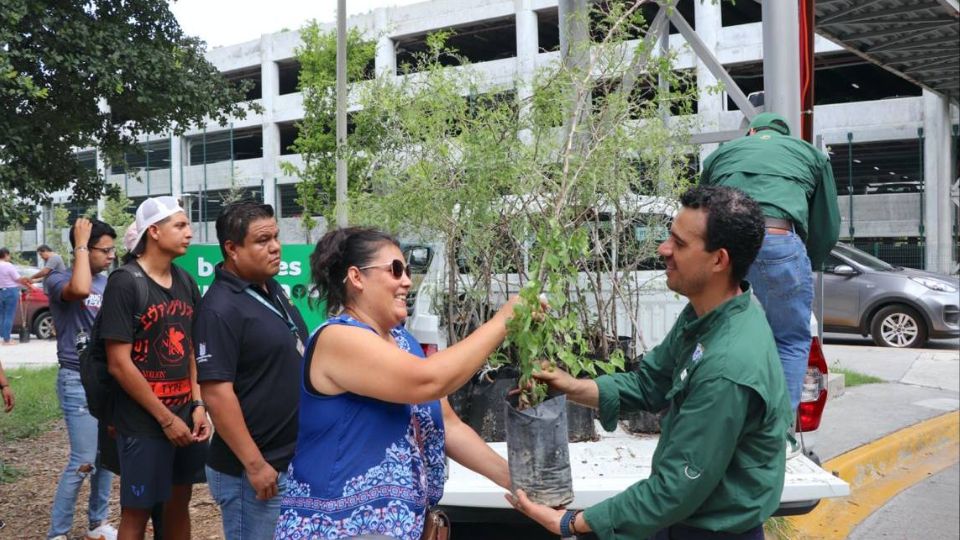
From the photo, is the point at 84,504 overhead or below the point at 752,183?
below

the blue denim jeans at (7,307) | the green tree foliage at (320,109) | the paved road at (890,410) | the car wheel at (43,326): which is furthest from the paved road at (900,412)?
the car wheel at (43,326)

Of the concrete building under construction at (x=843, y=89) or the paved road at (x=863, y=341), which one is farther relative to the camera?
the paved road at (x=863, y=341)

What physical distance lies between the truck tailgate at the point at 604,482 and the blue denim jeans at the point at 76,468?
239 cm

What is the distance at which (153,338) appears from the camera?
11.8 feet

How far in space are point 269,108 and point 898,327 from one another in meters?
27.8

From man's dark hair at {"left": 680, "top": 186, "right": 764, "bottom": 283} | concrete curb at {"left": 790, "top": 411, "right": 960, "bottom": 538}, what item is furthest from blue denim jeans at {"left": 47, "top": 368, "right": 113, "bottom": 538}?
concrete curb at {"left": 790, "top": 411, "right": 960, "bottom": 538}

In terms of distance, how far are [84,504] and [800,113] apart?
5.34 m

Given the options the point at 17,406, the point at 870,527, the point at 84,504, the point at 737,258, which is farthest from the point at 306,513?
the point at 17,406

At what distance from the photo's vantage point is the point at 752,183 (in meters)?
3.65

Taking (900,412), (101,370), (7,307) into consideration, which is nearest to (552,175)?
(101,370)

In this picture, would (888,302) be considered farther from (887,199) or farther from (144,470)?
(887,199)

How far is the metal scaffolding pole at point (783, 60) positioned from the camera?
4883mm

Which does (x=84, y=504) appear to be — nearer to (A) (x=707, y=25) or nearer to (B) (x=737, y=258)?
(B) (x=737, y=258)

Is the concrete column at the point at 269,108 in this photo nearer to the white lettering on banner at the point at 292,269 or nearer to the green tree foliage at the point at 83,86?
the green tree foliage at the point at 83,86
